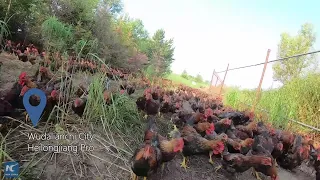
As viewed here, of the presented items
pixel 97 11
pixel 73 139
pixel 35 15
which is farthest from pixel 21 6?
pixel 73 139

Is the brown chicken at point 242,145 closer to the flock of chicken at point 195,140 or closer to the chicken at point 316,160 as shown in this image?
the flock of chicken at point 195,140

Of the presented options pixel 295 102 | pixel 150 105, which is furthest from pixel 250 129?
pixel 295 102

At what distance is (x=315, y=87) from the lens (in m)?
4.93

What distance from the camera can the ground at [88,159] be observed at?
1.65 m

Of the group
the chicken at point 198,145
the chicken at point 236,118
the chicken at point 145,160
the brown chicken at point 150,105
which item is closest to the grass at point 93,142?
the brown chicken at point 150,105

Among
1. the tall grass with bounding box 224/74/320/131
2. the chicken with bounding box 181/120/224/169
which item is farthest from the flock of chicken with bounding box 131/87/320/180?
the tall grass with bounding box 224/74/320/131

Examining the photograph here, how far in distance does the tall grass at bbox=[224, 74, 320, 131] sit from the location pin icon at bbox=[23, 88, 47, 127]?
375 centimetres

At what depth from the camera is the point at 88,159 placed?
1852 mm

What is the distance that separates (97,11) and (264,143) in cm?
898

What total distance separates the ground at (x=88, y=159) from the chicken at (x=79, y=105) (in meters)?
0.09

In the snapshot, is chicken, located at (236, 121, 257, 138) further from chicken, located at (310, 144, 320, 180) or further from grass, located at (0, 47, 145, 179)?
grass, located at (0, 47, 145, 179)

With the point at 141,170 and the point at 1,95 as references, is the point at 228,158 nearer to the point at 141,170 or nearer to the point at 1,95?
the point at 141,170

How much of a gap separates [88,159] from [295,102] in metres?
4.48

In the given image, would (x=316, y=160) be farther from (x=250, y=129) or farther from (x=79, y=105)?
(x=79, y=105)
